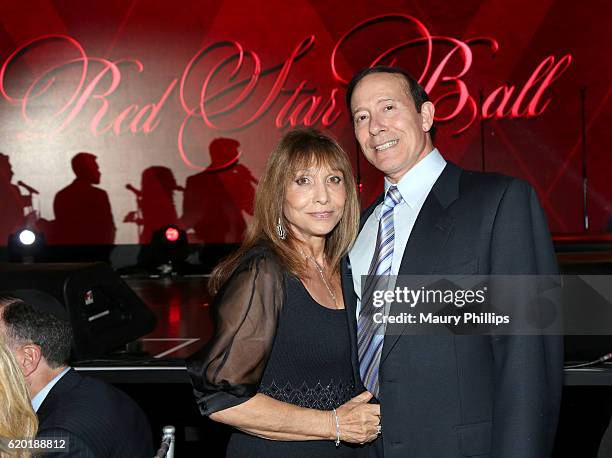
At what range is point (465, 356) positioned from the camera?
5.63 feet

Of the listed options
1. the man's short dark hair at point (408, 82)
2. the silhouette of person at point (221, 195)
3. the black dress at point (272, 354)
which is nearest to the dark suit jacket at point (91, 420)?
the black dress at point (272, 354)

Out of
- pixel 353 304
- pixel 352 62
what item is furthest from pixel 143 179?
pixel 353 304

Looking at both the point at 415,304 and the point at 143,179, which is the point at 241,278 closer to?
the point at 415,304

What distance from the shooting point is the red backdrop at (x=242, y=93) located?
891 cm

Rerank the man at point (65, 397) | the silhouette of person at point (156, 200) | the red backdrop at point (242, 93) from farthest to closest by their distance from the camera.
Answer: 1. the silhouette of person at point (156, 200)
2. the red backdrop at point (242, 93)
3. the man at point (65, 397)

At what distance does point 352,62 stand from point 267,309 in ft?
25.5

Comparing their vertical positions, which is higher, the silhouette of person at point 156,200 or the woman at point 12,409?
the silhouette of person at point 156,200

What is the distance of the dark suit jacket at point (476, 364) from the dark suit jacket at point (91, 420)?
2.24 ft

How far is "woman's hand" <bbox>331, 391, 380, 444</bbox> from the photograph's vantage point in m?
1.85

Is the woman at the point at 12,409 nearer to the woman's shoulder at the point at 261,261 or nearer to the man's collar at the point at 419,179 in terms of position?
the woman's shoulder at the point at 261,261

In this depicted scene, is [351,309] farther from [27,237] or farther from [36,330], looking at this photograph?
[27,237]

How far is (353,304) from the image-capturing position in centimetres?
196

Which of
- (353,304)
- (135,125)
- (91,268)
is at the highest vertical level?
(135,125)

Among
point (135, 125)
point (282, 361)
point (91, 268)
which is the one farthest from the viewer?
point (135, 125)
